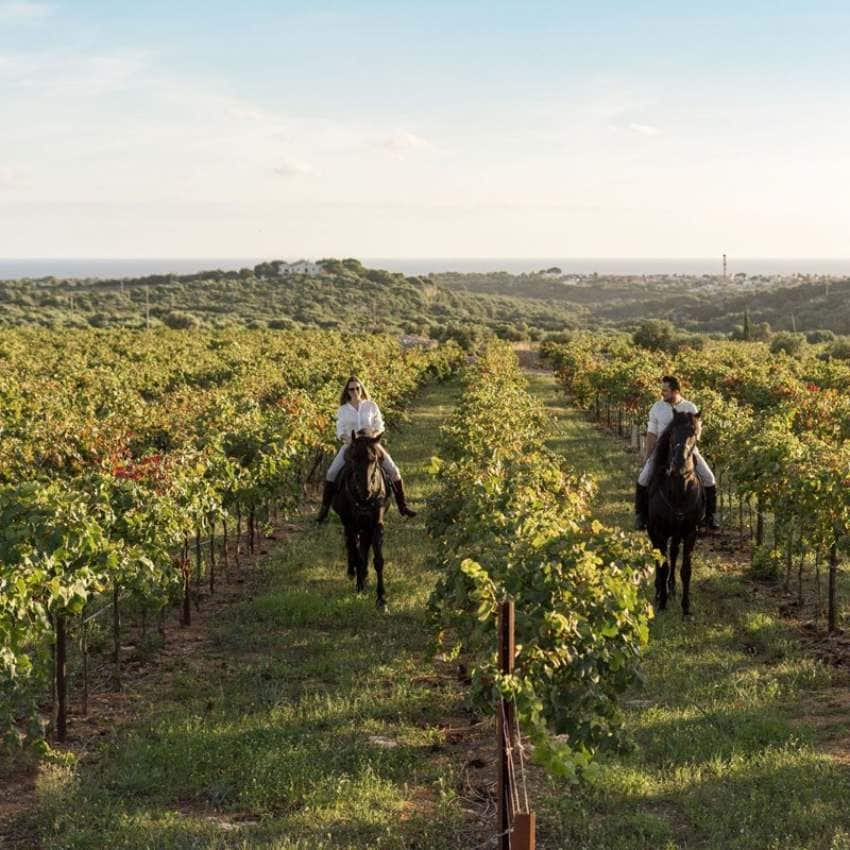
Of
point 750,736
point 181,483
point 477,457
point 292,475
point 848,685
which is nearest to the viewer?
point 750,736

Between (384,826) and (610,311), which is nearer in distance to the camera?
(384,826)

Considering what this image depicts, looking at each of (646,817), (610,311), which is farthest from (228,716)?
(610,311)

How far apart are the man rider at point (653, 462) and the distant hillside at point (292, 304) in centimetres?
6032

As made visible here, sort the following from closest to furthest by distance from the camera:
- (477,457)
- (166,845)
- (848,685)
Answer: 1. (166,845)
2. (848,685)
3. (477,457)

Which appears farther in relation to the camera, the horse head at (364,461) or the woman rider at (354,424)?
the woman rider at (354,424)

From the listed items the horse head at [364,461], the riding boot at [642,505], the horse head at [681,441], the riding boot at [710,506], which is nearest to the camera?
the horse head at [681,441]

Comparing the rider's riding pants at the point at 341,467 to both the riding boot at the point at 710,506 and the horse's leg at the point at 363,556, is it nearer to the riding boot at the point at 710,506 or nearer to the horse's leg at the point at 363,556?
the horse's leg at the point at 363,556

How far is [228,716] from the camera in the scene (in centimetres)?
777

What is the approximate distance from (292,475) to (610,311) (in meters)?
154

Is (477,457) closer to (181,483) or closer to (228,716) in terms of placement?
(181,483)

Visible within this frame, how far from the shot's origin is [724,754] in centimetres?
696

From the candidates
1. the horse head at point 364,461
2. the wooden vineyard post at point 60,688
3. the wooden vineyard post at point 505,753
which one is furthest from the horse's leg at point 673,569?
the wooden vineyard post at point 60,688

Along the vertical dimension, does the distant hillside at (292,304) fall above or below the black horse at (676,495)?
above

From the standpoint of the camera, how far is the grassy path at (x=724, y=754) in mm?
5895
